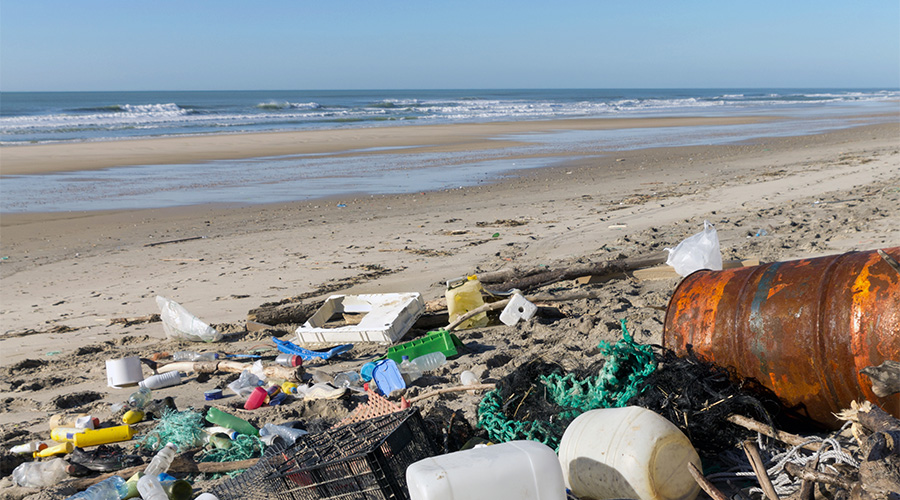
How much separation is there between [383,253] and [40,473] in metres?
4.92

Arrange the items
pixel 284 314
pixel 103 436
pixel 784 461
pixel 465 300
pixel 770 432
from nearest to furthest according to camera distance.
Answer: pixel 784 461 < pixel 770 432 < pixel 103 436 < pixel 465 300 < pixel 284 314

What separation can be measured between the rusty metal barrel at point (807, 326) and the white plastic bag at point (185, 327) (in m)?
3.64

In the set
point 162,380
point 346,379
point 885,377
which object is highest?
point 885,377

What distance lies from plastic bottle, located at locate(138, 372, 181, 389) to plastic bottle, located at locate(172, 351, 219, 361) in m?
0.28

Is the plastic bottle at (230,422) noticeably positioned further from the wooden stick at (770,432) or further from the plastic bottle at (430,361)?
the wooden stick at (770,432)

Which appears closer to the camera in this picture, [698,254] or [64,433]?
[64,433]

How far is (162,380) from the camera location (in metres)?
4.45

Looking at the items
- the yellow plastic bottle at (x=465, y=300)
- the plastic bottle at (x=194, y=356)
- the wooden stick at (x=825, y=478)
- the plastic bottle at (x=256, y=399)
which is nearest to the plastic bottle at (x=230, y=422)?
the plastic bottle at (x=256, y=399)

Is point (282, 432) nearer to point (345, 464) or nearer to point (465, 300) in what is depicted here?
point (345, 464)

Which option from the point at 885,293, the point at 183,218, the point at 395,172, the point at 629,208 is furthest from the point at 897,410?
the point at 395,172

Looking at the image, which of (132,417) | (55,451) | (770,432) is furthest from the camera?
(132,417)

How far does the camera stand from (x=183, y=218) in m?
10.8

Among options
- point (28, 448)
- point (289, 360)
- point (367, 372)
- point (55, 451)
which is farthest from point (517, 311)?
point (28, 448)

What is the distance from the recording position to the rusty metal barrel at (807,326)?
262 cm
